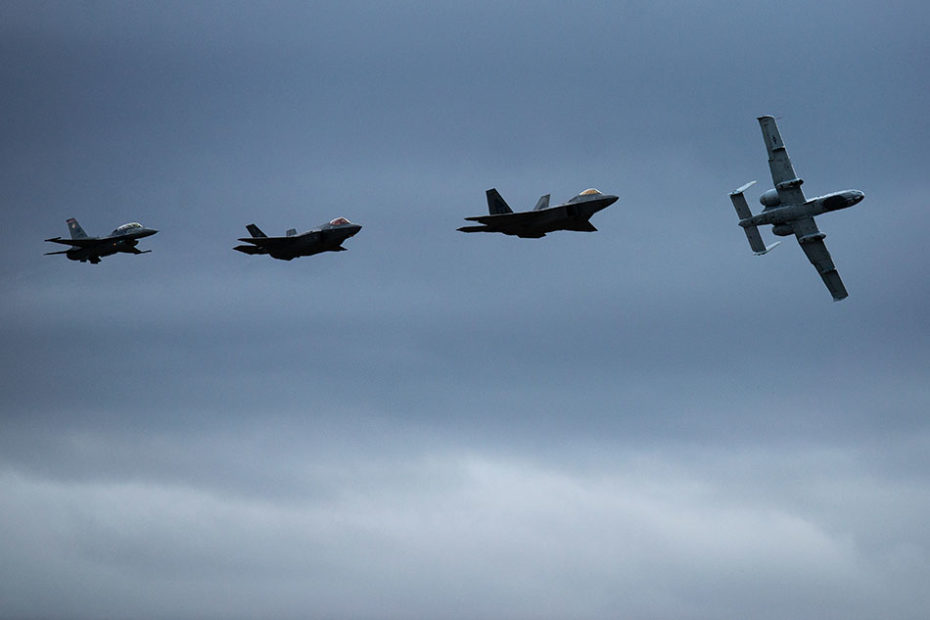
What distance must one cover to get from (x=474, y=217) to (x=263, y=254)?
3349 centimetres

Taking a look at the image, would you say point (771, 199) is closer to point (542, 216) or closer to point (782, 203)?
point (782, 203)

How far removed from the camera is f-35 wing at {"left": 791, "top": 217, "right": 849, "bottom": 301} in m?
189

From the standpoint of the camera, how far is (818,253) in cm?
19425

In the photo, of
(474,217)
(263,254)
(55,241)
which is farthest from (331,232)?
(55,241)

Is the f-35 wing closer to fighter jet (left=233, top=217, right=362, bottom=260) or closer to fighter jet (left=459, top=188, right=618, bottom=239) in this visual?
fighter jet (left=459, top=188, right=618, bottom=239)

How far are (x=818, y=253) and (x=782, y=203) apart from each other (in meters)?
11.6

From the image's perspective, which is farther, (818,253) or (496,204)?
(818,253)

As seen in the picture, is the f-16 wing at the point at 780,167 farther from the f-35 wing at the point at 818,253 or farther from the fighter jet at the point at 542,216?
the fighter jet at the point at 542,216

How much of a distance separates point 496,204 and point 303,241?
28.0 meters

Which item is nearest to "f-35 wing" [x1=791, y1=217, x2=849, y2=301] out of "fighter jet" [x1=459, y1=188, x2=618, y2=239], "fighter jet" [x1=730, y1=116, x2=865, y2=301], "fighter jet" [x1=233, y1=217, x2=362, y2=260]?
"fighter jet" [x1=730, y1=116, x2=865, y2=301]

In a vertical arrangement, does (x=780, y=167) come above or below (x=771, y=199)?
above

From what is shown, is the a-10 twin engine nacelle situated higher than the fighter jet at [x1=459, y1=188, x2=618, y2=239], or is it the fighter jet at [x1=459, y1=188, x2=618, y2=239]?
the a-10 twin engine nacelle

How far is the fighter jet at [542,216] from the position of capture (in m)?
168

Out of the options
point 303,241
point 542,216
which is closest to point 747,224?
point 542,216
